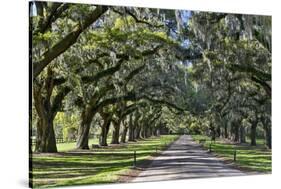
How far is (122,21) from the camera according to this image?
848cm

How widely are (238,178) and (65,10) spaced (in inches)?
130

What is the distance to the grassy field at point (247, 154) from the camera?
370 inches

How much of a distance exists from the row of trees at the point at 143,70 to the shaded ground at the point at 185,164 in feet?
1.02

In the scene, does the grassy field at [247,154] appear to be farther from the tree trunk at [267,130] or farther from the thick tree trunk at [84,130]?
the thick tree trunk at [84,130]

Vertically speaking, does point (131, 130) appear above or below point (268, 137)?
above

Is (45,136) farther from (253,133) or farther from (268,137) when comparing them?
(268,137)

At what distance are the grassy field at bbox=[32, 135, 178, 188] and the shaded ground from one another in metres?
0.17

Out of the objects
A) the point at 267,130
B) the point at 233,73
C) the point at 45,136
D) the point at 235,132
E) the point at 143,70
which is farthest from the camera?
the point at 267,130

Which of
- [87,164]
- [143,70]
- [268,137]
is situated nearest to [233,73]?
[268,137]

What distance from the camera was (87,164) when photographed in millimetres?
8344

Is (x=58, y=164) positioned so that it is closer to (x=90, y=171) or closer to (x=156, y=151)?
(x=90, y=171)

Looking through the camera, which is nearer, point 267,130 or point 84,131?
point 84,131

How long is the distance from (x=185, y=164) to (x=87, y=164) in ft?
4.69
